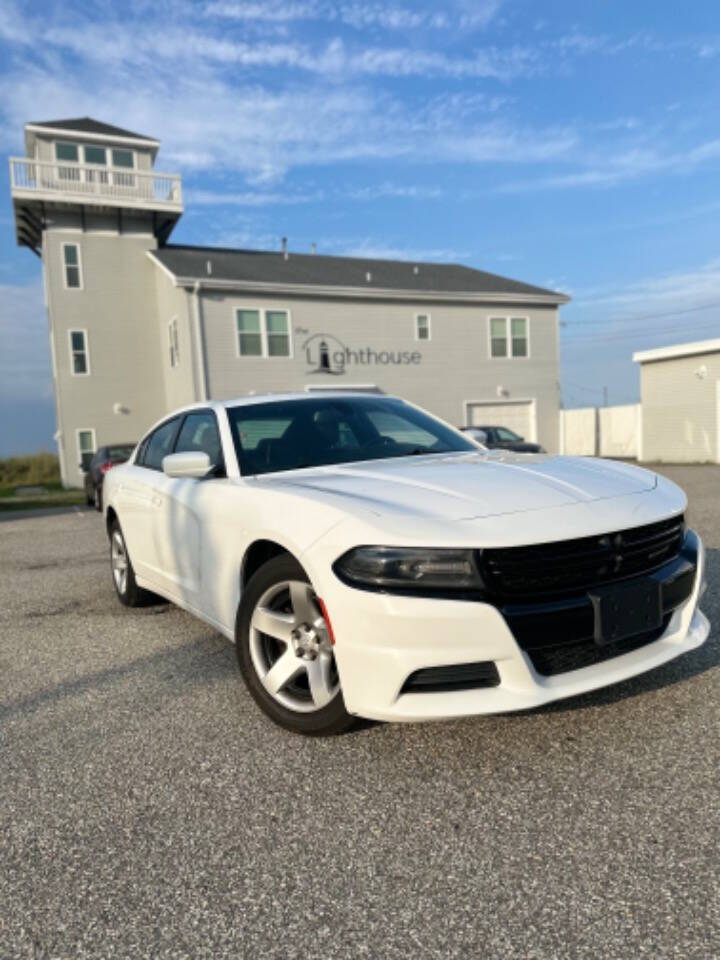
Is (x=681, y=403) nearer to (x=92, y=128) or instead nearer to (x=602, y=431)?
(x=602, y=431)

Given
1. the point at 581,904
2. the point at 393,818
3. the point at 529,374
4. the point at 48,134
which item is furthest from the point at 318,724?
the point at 48,134

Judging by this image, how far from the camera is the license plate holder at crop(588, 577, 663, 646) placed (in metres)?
2.44

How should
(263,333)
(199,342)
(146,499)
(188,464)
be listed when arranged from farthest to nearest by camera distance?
1. (263,333)
2. (199,342)
3. (146,499)
4. (188,464)

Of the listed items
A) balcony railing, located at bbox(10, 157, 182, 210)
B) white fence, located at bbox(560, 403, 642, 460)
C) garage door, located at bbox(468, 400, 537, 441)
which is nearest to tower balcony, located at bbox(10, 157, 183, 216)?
balcony railing, located at bbox(10, 157, 182, 210)

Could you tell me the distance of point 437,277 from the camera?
25.9 meters

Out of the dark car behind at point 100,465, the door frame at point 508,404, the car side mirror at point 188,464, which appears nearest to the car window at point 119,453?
the dark car behind at point 100,465

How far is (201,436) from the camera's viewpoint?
4234 millimetres

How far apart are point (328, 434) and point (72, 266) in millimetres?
22758

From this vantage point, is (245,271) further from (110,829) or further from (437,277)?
(110,829)

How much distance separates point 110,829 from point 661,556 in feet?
7.35

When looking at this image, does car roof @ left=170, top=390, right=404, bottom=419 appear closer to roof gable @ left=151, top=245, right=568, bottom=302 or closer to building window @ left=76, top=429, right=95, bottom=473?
roof gable @ left=151, top=245, right=568, bottom=302

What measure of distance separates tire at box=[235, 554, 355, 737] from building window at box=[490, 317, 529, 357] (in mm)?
22997

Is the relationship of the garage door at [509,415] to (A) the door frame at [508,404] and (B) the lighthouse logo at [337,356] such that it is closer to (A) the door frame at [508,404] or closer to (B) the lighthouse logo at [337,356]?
(A) the door frame at [508,404]

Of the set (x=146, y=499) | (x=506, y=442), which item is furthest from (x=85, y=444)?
(x=146, y=499)
